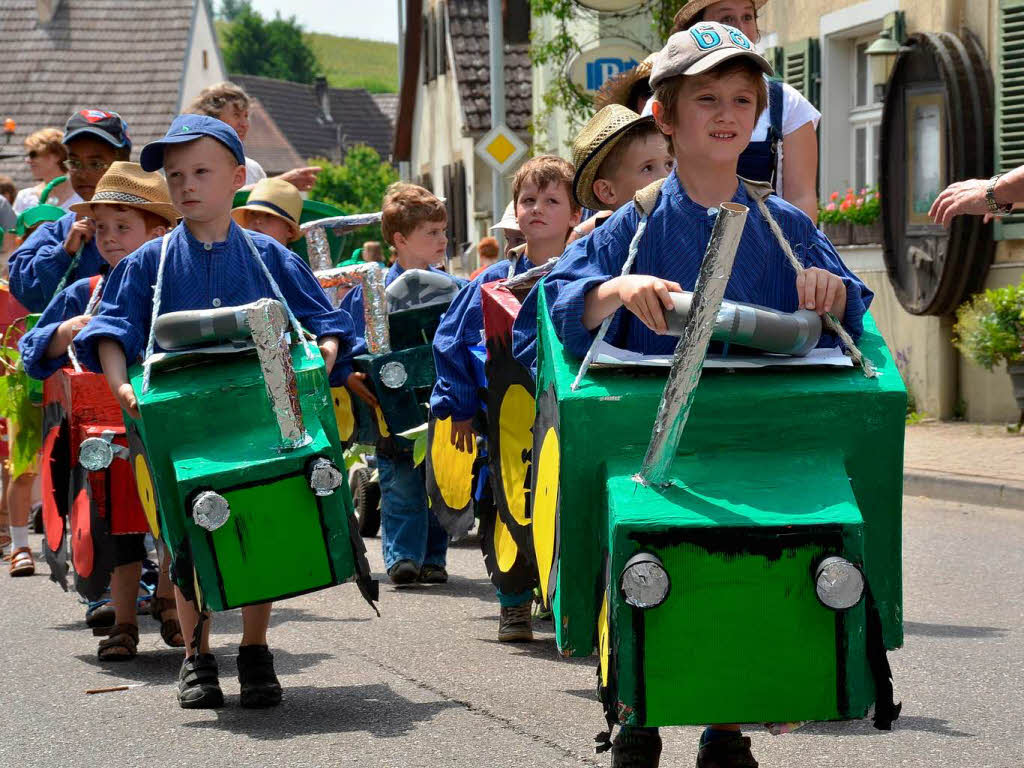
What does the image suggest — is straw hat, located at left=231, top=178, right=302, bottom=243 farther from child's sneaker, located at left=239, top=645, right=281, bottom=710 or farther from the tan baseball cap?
the tan baseball cap

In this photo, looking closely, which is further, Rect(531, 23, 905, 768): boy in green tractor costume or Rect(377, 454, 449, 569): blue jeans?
Rect(377, 454, 449, 569): blue jeans

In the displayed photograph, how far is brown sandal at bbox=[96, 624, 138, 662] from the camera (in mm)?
6355

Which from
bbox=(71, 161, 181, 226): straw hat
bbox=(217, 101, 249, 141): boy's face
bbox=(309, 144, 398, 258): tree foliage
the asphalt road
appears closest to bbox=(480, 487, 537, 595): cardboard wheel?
the asphalt road

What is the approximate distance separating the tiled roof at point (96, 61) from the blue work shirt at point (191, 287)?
42.6 meters

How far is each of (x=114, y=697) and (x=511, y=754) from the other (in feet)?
5.19

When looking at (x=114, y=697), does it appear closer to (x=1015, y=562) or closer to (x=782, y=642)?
(x=782, y=642)

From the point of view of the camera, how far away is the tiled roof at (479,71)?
29328mm

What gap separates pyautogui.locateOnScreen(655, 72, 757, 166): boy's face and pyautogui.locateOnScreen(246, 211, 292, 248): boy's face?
4.32 metres

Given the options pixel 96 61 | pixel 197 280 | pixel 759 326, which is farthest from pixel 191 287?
pixel 96 61

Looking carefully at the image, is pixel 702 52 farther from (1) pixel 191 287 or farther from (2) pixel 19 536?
(2) pixel 19 536

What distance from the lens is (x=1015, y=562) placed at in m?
8.01

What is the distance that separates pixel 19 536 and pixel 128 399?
13.2 ft

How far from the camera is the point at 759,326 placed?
3.64m

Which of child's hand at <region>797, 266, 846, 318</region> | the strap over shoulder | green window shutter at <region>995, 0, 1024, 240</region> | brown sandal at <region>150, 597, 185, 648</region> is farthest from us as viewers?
green window shutter at <region>995, 0, 1024, 240</region>
